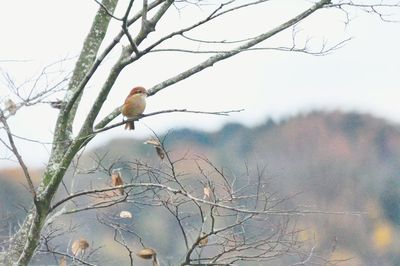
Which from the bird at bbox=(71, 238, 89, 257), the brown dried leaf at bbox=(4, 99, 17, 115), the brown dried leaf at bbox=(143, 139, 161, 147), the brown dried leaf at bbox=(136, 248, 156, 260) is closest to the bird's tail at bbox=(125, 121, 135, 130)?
the brown dried leaf at bbox=(143, 139, 161, 147)

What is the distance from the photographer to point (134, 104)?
9.96 ft

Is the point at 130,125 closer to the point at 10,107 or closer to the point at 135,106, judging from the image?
the point at 135,106

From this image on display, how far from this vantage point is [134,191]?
13.0 feet

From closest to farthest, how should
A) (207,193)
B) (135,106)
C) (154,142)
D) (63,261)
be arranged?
(135,106) → (154,142) → (207,193) → (63,261)

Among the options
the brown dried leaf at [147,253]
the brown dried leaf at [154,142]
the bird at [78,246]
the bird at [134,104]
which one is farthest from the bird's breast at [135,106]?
the bird at [78,246]

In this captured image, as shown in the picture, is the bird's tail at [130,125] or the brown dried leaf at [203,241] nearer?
the bird's tail at [130,125]

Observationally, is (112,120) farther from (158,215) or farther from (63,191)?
(158,215)

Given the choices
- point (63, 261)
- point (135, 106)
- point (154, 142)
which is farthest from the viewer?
point (63, 261)

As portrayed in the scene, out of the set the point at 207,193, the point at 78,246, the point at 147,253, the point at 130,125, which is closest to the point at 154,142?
the point at 130,125

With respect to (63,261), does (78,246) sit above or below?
above

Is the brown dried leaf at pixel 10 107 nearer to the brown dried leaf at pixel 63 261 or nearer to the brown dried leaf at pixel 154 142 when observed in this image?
the brown dried leaf at pixel 154 142

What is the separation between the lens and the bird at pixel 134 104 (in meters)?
3.03

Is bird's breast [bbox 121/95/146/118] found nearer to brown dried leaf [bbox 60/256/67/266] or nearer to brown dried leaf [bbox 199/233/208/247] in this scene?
brown dried leaf [bbox 199/233/208/247]

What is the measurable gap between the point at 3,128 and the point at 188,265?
137 cm
